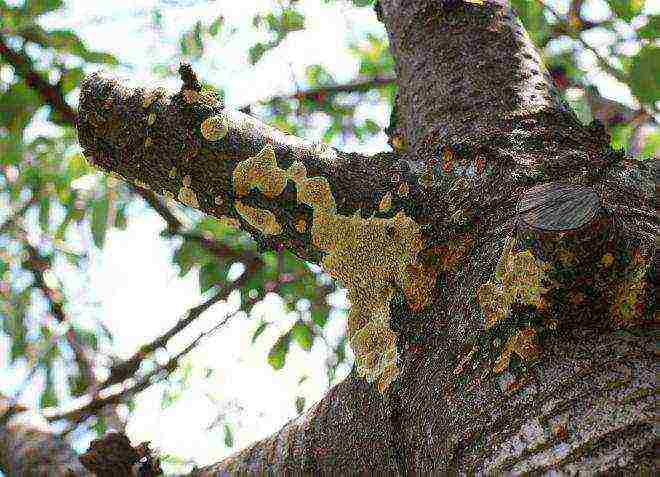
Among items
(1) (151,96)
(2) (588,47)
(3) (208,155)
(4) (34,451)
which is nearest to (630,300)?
(3) (208,155)

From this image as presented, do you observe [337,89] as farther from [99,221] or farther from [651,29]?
[651,29]

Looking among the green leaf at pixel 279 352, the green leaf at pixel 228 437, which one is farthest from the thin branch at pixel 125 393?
the green leaf at pixel 228 437

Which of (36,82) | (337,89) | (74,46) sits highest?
(74,46)

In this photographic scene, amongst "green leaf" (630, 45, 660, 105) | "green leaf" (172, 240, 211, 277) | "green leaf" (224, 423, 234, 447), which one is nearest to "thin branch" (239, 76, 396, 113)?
"green leaf" (172, 240, 211, 277)

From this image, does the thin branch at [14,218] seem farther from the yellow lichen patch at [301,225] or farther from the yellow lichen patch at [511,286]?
the yellow lichen patch at [511,286]

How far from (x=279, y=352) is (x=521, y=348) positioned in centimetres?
134

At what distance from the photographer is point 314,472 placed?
74cm

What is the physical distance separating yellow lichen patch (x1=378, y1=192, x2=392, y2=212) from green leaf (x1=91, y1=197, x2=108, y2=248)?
1.51 m

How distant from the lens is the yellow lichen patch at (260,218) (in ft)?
2.43

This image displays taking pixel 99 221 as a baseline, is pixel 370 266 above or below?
above

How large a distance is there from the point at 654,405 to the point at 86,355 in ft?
6.79

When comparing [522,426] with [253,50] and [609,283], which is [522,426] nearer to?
[609,283]

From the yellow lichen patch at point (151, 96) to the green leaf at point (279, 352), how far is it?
3.76 ft

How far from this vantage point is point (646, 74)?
140 centimetres
